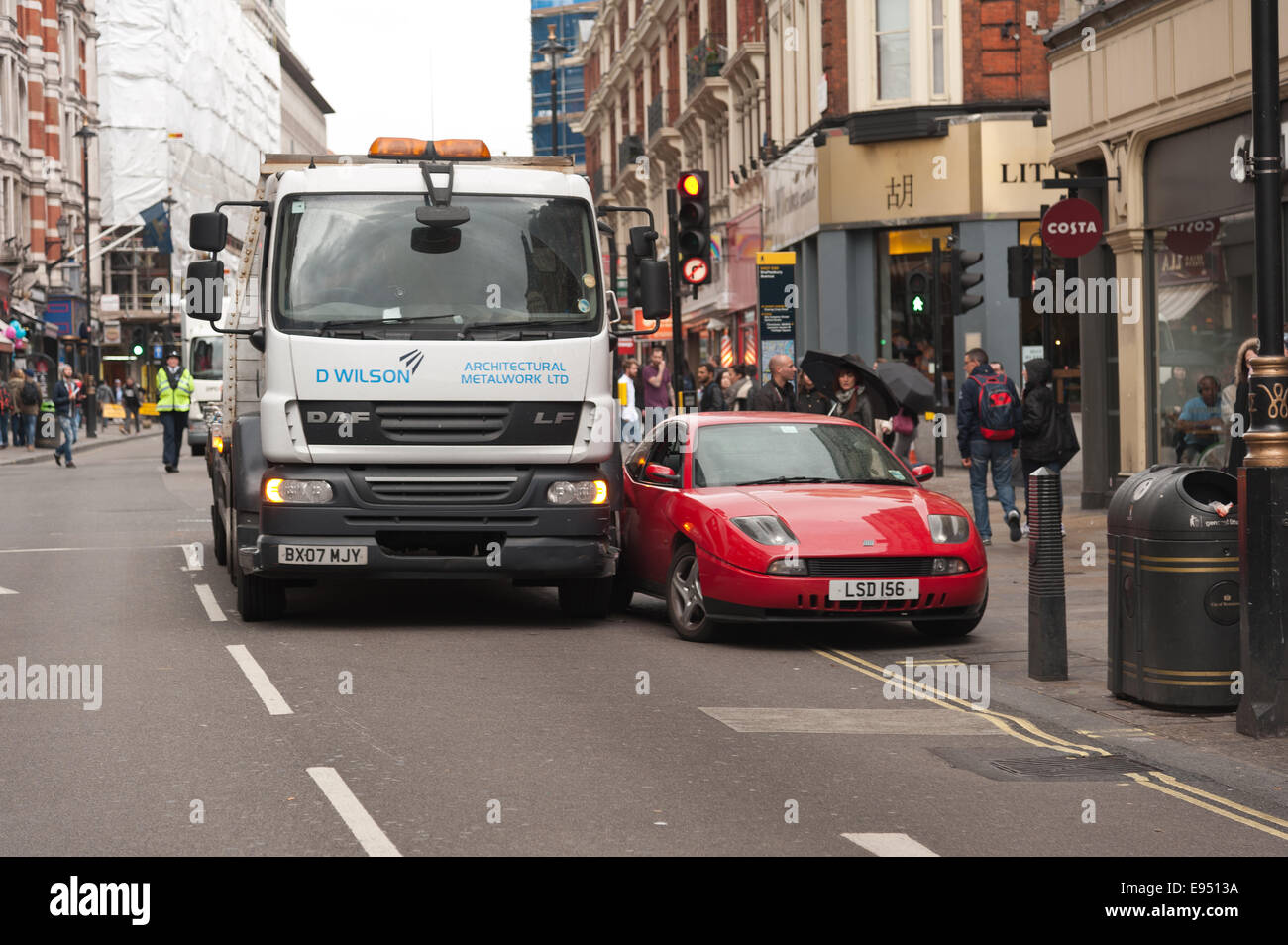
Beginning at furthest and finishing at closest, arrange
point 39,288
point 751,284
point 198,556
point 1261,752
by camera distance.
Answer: point 39,288, point 751,284, point 198,556, point 1261,752

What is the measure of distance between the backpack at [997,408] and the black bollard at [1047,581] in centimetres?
758

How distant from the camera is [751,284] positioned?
43.1 m

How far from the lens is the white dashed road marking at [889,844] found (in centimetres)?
638

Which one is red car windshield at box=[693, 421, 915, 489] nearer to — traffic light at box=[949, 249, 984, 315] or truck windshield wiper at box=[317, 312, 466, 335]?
truck windshield wiper at box=[317, 312, 466, 335]

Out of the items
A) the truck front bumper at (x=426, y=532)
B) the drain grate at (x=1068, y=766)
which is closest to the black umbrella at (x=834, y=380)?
the truck front bumper at (x=426, y=532)

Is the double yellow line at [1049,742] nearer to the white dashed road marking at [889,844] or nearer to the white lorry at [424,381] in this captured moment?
the white dashed road marking at [889,844]

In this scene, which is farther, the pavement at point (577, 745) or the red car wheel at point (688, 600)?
the red car wheel at point (688, 600)

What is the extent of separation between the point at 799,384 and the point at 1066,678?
7461 millimetres

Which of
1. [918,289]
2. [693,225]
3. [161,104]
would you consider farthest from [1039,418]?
[161,104]

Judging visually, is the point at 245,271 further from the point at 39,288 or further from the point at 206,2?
the point at 206,2

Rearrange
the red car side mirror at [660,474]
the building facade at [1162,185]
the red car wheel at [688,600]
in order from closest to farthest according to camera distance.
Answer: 1. the red car wheel at [688,600]
2. the red car side mirror at [660,474]
3. the building facade at [1162,185]

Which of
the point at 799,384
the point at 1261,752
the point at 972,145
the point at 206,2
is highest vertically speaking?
the point at 206,2

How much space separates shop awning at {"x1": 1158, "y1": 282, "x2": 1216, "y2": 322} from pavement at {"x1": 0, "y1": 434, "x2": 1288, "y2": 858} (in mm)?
5910
